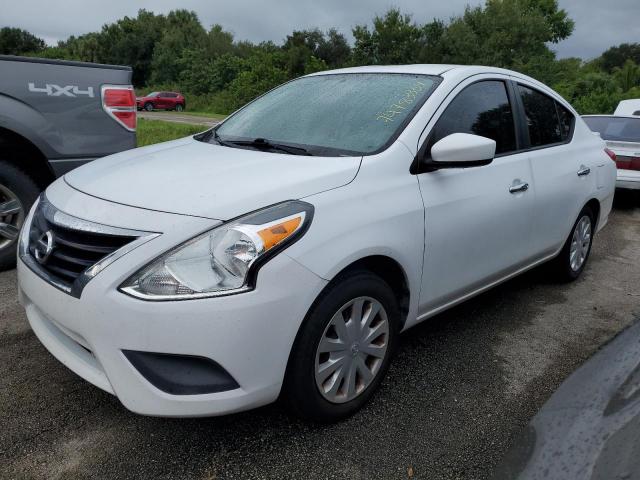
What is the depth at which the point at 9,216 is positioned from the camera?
395 cm

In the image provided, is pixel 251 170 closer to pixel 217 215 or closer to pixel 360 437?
pixel 217 215

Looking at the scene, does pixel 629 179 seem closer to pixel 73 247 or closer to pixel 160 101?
pixel 73 247

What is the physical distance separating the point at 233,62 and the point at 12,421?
4718cm

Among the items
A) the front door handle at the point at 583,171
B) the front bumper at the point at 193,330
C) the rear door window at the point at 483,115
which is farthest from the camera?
the front door handle at the point at 583,171

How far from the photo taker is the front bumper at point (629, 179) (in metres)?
7.62

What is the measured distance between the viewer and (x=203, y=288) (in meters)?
1.91

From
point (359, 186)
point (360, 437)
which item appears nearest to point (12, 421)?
point (360, 437)

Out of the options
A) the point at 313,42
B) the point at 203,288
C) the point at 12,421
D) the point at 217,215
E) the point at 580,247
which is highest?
the point at 313,42

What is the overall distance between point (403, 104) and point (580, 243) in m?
2.33

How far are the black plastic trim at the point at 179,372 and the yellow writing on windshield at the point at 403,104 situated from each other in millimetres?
1506

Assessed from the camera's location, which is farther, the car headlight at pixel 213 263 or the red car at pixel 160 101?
the red car at pixel 160 101

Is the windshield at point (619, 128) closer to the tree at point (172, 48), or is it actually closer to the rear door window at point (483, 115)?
the rear door window at point (483, 115)

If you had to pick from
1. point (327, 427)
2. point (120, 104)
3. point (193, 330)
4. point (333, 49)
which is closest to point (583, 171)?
point (327, 427)

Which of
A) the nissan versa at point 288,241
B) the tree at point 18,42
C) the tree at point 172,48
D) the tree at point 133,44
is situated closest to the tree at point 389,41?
the tree at point 172,48
